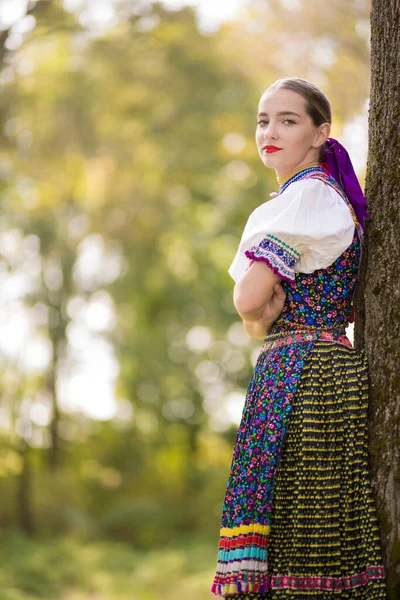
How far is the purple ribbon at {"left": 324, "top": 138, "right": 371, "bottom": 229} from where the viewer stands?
2283mm

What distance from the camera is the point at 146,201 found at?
1187cm

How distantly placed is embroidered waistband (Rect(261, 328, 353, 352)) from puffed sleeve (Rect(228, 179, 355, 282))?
0.16 metres

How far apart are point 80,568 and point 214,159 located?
18.8ft

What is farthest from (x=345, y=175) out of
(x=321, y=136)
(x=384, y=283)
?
(x=384, y=283)

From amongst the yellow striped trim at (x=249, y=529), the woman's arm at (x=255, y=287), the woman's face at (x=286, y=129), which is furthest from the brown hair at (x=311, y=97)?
the yellow striped trim at (x=249, y=529)

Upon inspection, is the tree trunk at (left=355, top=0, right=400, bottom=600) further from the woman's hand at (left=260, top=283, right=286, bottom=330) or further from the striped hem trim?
the woman's hand at (left=260, top=283, right=286, bottom=330)

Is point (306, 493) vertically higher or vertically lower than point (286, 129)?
lower

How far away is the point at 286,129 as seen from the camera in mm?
2326

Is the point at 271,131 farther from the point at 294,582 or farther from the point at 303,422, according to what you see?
the point at 294,582

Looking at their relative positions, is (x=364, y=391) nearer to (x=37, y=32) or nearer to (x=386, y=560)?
(x=386, y=560)

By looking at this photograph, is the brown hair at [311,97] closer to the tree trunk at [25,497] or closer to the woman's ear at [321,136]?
the woman's ear at [321,136]

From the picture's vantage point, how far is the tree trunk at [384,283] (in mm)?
2121

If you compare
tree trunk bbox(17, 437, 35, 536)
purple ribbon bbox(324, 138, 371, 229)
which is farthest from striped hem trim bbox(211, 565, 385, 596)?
tree trunk bbox(17, 437, 35, 536)

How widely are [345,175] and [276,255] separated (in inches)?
14.9
